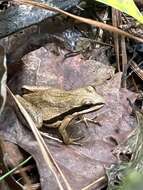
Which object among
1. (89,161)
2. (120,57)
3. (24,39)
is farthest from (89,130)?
(24,39)

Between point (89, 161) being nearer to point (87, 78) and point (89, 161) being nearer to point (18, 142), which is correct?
point (18, 142)

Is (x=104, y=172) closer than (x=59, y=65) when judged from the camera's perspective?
Result: Yes

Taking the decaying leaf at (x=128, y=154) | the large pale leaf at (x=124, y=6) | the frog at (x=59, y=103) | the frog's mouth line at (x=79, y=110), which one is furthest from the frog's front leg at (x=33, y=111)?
the large pale leaf at (x=124, y=6)

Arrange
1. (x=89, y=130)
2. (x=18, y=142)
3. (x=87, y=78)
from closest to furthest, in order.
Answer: (x=18, y=142) < (x=89, y=130) < (x=87, y=78)

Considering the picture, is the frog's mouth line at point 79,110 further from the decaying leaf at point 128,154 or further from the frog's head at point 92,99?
the decaying leaf at point 128,154

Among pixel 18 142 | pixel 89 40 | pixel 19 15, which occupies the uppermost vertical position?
pixel 19 15

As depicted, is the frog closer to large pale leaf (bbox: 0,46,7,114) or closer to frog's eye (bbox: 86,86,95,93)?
frog's eye (bbox: 86,86,95,93)

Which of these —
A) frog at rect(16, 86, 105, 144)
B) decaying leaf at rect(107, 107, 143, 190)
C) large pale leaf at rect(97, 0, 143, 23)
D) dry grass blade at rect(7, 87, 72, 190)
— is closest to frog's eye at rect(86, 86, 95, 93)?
frog at rect(16, 86, 105, 144)

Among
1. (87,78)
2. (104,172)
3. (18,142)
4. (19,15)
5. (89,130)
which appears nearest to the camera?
(104,172)

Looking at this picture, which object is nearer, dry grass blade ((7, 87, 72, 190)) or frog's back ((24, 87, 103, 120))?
dry grass blade ((7, 87, 72, 190))
